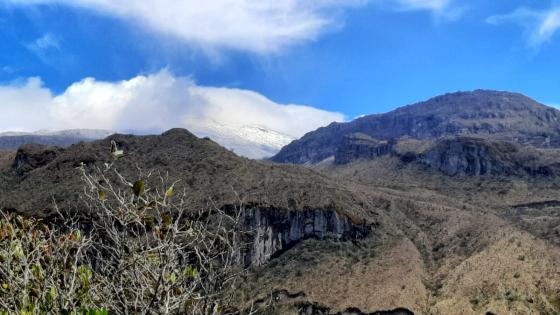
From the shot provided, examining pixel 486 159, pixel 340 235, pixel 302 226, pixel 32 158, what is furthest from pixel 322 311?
pixel 486 159

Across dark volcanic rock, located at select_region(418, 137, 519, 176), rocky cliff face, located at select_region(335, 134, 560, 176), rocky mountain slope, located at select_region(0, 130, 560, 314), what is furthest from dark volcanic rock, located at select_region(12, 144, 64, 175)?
dark volcanic rock, located at select_region(418, 137, 519, 176)

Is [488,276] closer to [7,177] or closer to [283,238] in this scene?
[283,238]

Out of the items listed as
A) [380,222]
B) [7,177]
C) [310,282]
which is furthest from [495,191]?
[7,177]

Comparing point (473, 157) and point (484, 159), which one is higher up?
point (473, 157)

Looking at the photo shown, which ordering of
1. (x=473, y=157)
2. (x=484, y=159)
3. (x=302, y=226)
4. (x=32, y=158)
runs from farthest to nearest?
(x=473, y=157), (x=484, y=159), (x=32, y=158), (x=302, y=226)

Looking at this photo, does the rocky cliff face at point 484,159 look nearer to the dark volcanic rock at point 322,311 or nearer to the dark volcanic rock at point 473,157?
the dark volcanic rock at point 473,157

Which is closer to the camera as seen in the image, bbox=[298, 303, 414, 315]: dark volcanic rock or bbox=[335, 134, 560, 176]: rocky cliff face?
bbox=[298, 303, 414, 315]: dark volcanic rock

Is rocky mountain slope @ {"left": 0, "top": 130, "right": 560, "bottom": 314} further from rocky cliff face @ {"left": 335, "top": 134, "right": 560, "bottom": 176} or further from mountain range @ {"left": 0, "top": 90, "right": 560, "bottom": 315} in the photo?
rocky cliff face @ {"left": 335, "top": 134, "right": 560, "bottom": 176}

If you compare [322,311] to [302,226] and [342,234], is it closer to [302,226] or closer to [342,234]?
[302,226]

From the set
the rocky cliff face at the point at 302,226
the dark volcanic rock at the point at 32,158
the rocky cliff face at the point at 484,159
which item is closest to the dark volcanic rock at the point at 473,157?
the rocky cliff face at the point at 484,159

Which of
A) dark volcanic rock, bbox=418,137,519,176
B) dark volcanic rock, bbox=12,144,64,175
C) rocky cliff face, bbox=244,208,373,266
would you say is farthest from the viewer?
dark volcanic rock, bbox=418,137,519,176

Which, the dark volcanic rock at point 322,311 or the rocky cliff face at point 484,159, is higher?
the rocky cliff face at point 484,159

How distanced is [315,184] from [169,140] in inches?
1228

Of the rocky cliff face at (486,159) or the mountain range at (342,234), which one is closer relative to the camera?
the mountain range at (342,234)
